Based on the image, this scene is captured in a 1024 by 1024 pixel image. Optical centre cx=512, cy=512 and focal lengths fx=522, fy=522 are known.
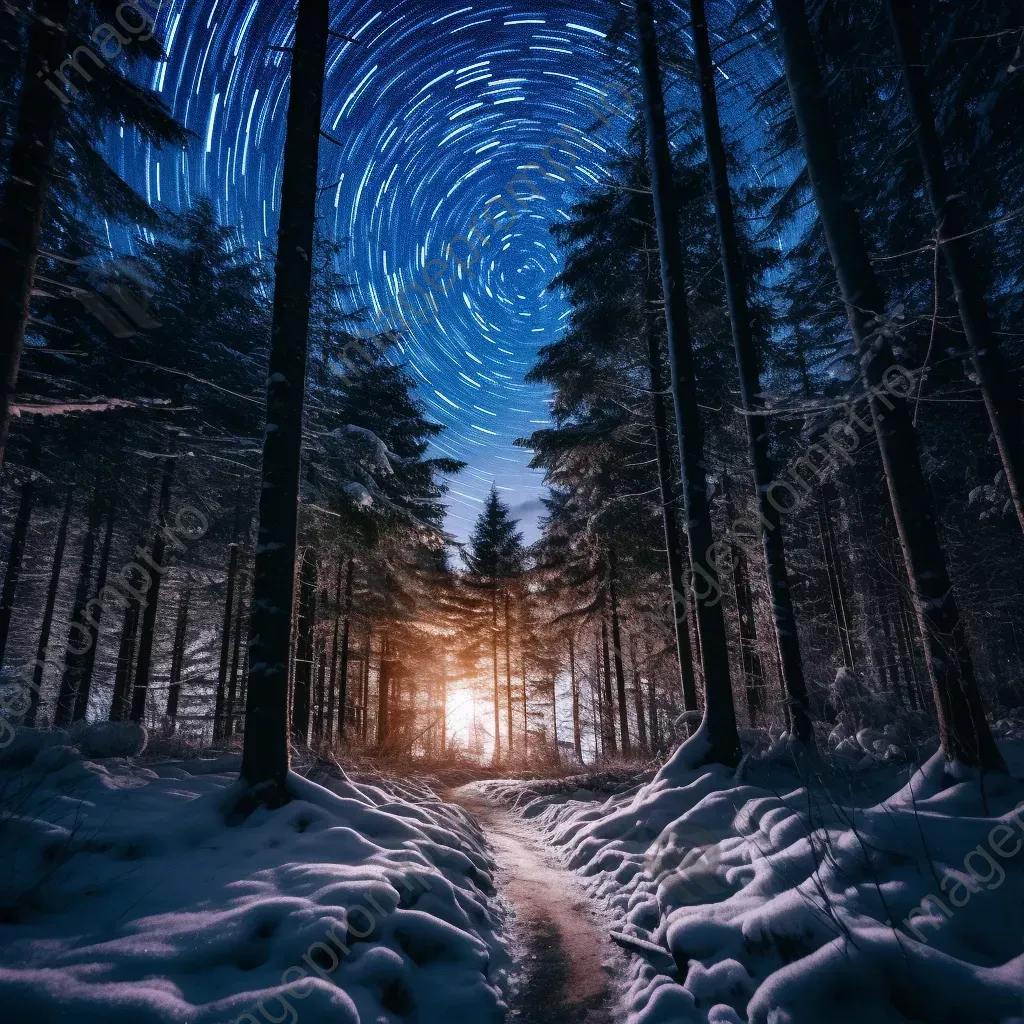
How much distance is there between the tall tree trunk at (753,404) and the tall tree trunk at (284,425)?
5.74 metres

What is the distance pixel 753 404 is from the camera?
28.1ft

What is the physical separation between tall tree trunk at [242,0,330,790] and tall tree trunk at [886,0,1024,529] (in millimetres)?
7069

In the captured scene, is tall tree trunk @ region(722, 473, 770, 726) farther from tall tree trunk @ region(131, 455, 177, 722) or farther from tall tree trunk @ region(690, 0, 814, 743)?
Answer: tall tree trunk @ region(131, 455, 177, 722)

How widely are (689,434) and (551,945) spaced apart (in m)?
6.83

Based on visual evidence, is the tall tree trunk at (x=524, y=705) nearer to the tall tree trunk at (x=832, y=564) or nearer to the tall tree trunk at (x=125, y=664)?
the tall tree trunk at (x=832, y=564)

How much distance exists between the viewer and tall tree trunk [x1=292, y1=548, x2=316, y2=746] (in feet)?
37.5

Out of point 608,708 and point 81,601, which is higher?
point 81,601

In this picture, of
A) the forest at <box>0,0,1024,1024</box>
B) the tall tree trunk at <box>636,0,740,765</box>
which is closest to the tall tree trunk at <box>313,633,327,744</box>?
the forest at <box>0,0,1024,1024</box>

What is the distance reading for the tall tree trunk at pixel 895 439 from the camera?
4352 millimetres

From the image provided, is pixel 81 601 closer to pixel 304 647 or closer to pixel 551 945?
pixel 304 647

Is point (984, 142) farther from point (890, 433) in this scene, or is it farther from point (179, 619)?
point (179, 619)

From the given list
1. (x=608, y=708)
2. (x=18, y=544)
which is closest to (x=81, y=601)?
(x=18, y=544)

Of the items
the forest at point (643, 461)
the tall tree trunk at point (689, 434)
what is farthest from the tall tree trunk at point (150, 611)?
the tall tree trunk at point (689, 434)

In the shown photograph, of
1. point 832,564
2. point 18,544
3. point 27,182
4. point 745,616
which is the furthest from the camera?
point 832,564
